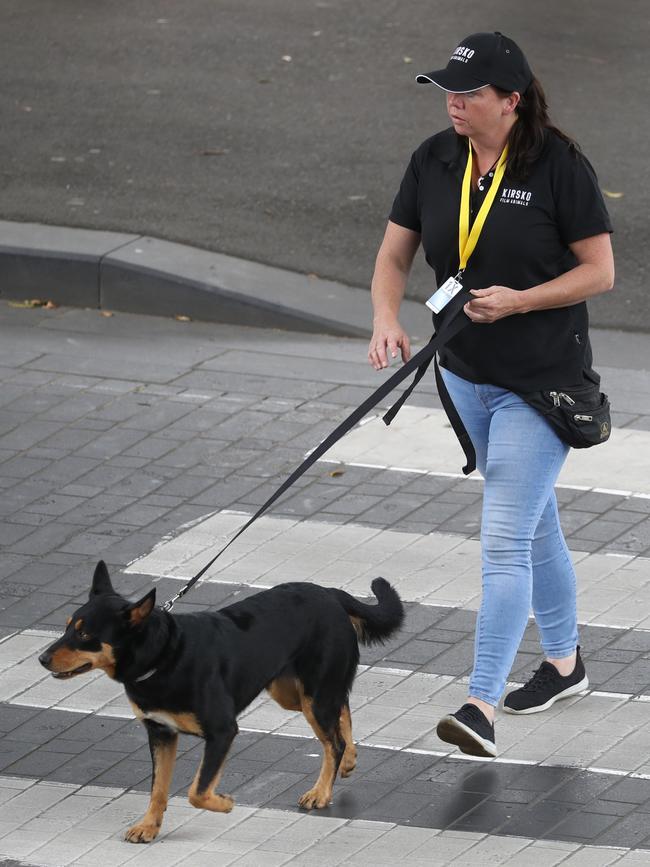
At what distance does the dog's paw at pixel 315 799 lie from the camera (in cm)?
524

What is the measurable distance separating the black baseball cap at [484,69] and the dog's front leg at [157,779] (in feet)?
6.97

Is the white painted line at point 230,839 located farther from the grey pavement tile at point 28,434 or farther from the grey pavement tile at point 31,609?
the grey pavement tile at point 28,434

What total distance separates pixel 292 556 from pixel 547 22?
36.2ft

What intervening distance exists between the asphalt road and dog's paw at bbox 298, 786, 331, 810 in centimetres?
605

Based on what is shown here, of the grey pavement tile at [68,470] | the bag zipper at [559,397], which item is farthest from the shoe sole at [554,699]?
the grey pavement tile at [68,470]

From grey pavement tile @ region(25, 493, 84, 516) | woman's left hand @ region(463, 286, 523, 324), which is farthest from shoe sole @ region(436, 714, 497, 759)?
grey pavement tile @ region(25, 493, 84, 516)

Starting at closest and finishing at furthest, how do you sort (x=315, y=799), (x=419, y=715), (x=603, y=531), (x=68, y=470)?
(x=315, y=799), (x=419, y=715), (x=603, y=531), (x=68, y=470)

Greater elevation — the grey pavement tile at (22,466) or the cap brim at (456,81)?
the cap brim at (456,81)

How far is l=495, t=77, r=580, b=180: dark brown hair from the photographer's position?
527 centimetres

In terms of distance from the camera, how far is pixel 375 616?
5445mm

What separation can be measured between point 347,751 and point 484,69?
7.17 feet

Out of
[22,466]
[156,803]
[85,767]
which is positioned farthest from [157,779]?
[22,466]

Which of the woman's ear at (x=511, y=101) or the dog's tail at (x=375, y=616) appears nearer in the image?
the woman's ear at (x=511, y=101)

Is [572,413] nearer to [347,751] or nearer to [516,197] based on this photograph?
[516,197]
